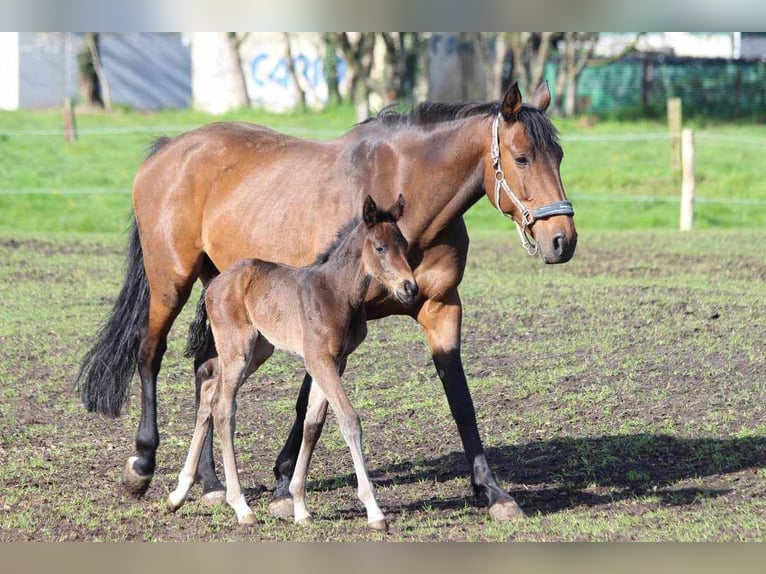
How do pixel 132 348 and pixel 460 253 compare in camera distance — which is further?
pixel 132 348

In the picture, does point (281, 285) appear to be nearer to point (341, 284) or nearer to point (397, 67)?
point (341, 284)

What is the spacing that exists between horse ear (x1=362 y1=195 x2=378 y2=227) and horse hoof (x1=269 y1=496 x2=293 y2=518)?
155 centimetres

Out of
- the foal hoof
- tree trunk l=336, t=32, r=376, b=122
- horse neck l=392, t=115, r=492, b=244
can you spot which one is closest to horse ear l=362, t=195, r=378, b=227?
horse neck l=392, t=115, r=492, b=244

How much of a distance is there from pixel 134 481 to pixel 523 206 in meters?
2.56

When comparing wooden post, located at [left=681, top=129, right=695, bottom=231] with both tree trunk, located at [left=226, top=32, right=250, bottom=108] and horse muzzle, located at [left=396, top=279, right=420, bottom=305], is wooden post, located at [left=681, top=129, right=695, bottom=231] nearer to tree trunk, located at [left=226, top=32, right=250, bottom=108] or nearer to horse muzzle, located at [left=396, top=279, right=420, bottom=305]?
horse muzzle, located at [left=396, top=279, right=420, bottom=305]

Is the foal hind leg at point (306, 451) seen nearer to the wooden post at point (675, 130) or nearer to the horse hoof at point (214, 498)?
the horse hoof at point (214, 498)

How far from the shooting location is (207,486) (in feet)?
20.1

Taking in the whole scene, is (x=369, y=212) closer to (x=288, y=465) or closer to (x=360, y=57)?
(x=288, y=465)

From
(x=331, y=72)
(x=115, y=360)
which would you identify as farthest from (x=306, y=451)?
(x=331, y=72)

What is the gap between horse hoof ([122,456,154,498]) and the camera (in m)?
6.03

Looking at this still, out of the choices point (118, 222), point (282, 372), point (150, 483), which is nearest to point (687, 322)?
point (282, 372)

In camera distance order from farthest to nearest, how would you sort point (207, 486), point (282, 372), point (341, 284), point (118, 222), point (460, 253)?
point (118, 222)
point (282, 372)
point (207, 486)
point (460, 253)
point (341, 284)

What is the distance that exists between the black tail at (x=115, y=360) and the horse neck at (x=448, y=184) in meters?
2.14
